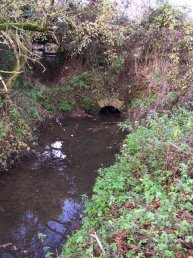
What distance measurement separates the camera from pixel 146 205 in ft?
13.0

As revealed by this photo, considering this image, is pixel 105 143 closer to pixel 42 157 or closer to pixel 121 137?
pixel 121 137

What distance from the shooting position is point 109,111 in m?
14.2

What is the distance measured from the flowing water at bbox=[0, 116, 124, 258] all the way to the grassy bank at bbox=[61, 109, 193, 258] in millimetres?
1093

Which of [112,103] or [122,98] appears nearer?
[122,98]

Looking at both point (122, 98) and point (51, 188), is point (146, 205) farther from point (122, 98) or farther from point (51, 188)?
point (122, 98)

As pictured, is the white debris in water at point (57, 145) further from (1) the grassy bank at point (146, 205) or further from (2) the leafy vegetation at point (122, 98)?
(1) the grassy bank at point (146, 205)

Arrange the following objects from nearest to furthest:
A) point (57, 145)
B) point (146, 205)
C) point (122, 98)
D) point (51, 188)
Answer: point (146, 205) < point (51, 188) < point (57, 145) < point (122, 98)

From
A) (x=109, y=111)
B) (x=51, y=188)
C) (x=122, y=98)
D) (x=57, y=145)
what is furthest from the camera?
(x=109, y=111)

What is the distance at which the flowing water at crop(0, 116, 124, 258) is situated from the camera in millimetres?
5531

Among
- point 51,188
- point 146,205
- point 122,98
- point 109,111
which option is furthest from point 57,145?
point 146,205

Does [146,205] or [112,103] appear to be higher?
[146,205]

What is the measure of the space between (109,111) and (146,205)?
10.4m

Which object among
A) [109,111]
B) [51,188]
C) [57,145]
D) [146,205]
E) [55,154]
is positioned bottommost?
[109,111]

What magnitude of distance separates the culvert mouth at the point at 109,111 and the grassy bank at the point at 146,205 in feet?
26.0
